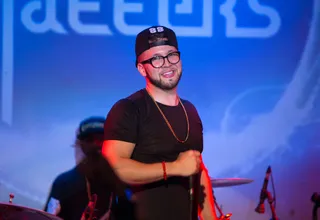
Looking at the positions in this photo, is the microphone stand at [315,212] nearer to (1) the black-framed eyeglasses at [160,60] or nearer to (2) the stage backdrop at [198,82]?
(2) the stage backdrop at [198,82]

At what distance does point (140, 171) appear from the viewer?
6.37 ft

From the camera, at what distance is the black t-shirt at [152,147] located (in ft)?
6.59

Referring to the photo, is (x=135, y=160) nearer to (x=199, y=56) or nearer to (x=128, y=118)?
(x=128, y=118)

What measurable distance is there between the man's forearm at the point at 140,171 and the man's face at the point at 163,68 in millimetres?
399

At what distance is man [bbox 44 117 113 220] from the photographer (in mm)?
3053

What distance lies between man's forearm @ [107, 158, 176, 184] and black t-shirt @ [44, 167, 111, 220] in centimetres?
112

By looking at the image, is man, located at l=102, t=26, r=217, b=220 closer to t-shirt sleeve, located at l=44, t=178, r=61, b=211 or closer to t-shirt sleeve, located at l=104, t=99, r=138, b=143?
t-shirt sleeve, located at l=104, t=99, r=138, b=143

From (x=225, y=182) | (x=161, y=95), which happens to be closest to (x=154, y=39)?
(x=161, y=95)

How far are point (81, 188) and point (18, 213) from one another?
1558mm

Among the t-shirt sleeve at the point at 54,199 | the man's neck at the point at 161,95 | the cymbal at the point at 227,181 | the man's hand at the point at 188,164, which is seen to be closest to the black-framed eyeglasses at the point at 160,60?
the man's neck at the point at 161,95

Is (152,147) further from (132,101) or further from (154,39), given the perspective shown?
(154,39)

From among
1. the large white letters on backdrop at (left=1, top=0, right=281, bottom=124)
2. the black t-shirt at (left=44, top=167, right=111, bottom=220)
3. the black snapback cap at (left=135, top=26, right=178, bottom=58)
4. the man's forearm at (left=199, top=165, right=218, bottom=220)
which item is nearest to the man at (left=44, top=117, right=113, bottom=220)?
the black t-shirt at (left=44, top=167, right=111, bottom=220)

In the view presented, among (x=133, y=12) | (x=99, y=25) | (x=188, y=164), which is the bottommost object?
(x=188, y=164)

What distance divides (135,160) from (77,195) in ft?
4.15
